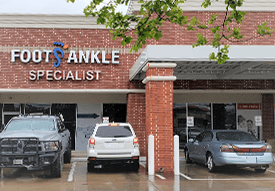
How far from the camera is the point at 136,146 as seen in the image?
13133 millimetres

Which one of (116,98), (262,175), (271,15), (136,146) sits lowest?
(262,175)

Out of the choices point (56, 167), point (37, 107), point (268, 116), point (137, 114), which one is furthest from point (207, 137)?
point (37, 107)

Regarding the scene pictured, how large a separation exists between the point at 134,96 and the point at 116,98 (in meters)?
2.74

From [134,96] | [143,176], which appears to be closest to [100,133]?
[143,176]

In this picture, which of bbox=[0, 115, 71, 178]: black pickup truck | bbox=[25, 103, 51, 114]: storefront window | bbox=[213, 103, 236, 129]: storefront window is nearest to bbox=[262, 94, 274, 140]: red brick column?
bbox=[213, 103, 236, 129]: storefront window

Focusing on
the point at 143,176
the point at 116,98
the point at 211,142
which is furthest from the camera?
the point at 116,98

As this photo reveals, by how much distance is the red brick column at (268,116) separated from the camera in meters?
22.4

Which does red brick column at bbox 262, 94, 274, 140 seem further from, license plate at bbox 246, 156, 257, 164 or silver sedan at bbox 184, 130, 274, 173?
license plate at bbox 246, 156, 257, 164

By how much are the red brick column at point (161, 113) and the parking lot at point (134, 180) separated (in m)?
0.65

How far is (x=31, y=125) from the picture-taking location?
13703 millimetres

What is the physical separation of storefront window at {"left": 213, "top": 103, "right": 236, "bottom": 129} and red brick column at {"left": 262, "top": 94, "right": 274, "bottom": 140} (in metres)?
1.69

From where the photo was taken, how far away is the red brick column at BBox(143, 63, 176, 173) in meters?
13.1

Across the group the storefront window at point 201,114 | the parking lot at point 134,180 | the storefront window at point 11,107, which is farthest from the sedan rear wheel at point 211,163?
the storefront window at point 11,107

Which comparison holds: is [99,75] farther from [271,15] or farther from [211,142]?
[271,15]
